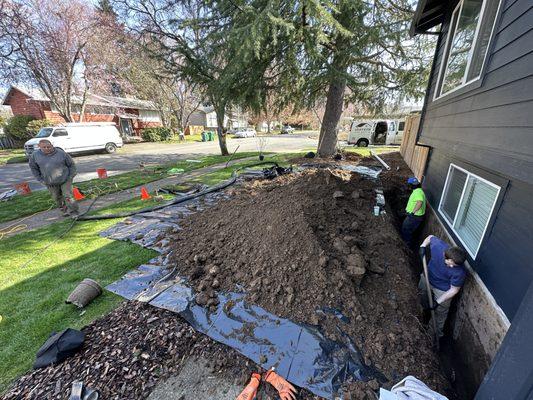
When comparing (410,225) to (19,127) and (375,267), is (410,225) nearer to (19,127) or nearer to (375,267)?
(375,267)

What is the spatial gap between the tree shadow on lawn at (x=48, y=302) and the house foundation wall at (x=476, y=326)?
435cm

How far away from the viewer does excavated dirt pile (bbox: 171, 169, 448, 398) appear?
244cm

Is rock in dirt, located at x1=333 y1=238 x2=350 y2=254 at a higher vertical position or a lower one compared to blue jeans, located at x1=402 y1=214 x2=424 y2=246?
higher

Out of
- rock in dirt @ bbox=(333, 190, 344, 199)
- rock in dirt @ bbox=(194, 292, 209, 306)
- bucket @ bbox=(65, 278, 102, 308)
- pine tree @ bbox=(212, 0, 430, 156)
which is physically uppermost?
pine tree @ bbox=(212, 0, 430, 156)

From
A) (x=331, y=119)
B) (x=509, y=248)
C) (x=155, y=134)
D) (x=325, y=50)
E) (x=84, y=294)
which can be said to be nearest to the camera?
(x=509, y=248)

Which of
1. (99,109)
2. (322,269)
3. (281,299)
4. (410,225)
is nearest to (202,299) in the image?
(281,299)

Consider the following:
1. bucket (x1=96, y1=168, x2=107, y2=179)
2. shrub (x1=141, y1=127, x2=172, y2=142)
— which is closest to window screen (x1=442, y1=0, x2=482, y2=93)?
bucket (x1=96, y1=168, x2=107, y2=179)

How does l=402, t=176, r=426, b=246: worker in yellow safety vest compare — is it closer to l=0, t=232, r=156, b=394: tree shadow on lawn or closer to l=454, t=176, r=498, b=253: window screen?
l=454, t=176, r=498, b=253: window screen

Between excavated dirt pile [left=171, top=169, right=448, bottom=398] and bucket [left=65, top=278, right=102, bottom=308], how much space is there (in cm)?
108

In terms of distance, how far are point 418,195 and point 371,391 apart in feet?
12.8

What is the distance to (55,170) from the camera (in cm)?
543

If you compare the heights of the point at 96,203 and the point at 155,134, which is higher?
the point at 155,134

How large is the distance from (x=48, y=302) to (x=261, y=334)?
9.74ft

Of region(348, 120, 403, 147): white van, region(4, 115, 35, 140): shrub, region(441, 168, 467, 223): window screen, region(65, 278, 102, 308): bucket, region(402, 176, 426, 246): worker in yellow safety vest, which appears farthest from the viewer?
region(4, 115, 35, 140): shrub
